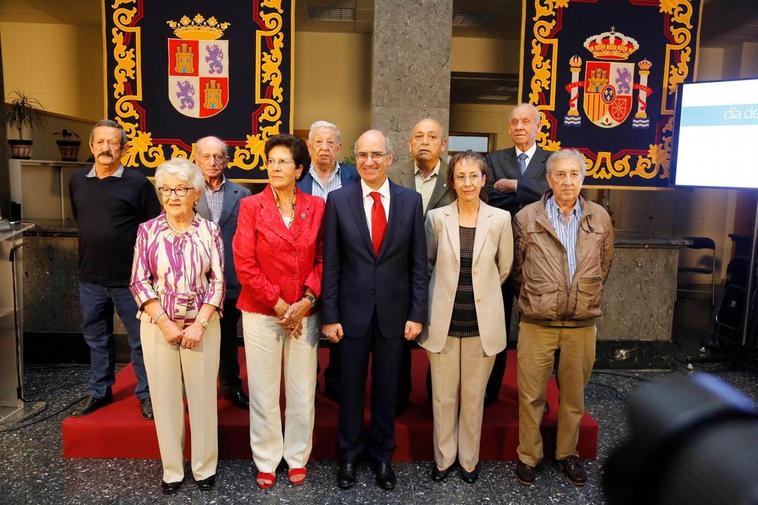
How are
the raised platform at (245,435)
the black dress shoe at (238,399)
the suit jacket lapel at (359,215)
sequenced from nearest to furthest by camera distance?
the suit jacket lapel at (359,215) → the raised platform at (245,435) → the black dress shoe at (238,399)

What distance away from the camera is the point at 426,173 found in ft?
10.3

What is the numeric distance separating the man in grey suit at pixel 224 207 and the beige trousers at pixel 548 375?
4.77ft

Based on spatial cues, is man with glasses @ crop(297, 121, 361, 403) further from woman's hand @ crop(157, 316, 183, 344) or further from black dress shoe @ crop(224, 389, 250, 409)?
woman's hand @ crop(157, 316, 183, 344)

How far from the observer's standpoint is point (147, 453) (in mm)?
2996

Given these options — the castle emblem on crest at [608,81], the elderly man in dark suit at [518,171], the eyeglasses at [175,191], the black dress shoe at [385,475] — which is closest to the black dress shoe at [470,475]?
the black dress shoe at [385,475]

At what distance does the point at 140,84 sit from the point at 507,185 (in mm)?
2816

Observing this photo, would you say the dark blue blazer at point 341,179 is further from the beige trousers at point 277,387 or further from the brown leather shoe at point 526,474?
the brown leather shoe at point 526,474

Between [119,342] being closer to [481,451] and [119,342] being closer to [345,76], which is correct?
[481,451]

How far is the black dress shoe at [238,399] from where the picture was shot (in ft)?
10.5

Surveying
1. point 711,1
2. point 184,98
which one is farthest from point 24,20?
point 711,1

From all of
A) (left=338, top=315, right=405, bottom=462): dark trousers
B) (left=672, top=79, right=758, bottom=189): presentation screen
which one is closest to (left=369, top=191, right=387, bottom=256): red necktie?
(left=338, top=315, right=405, bottom=462): dark trousers

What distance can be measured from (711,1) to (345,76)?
439 cm

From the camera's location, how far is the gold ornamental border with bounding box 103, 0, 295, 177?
4297mm

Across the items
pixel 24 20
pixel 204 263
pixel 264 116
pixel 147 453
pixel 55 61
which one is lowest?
pixel 147 453
